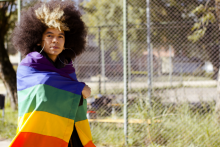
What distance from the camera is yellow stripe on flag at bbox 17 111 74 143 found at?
5.84 feet

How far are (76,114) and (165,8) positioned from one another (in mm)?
6446

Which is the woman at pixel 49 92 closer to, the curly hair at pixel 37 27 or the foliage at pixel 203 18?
the curly hair at pixel 37 27

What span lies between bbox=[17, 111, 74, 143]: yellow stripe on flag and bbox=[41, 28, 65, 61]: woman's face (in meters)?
0.60

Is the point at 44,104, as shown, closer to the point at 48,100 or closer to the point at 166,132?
the point at 48,100

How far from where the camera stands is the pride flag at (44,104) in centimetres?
178

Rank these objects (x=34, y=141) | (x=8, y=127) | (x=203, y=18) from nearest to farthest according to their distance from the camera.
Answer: (x=34, y=141)
(x=8, y=127)
(x=203, y=18)

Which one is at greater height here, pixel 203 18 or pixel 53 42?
pixel 203 18

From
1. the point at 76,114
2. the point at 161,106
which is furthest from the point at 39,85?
the point at 161,106

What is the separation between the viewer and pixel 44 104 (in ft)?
5.85

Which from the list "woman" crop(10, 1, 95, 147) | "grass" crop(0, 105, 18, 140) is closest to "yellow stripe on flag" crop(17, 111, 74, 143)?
"woman" crop(10, 1, 95, 147)

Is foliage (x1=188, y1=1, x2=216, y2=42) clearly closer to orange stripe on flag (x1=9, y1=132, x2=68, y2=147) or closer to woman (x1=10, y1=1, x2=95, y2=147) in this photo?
woman (x1=10, y1=1, x2=95, y2=147)

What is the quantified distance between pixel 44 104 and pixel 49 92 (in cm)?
11

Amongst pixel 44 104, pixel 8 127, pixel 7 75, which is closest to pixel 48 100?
pixel 44 104

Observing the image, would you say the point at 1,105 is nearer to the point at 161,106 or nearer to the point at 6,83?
the point at 6,83
